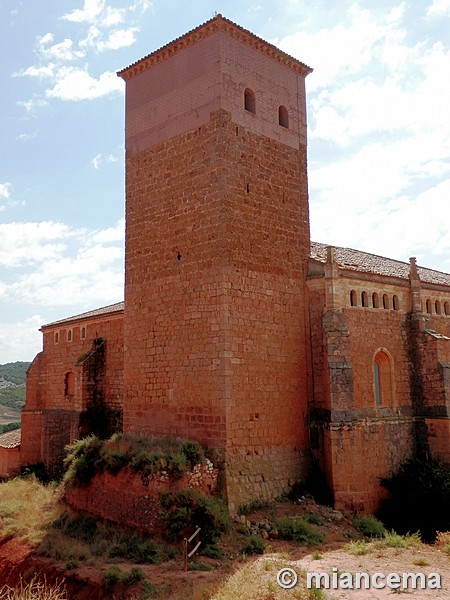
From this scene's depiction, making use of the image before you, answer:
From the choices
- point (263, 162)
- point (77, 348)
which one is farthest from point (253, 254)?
point (77, 348)

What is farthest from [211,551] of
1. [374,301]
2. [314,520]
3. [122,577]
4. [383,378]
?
[374,301]

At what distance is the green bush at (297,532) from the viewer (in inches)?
520

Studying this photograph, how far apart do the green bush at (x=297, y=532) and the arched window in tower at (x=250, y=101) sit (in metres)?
11.7

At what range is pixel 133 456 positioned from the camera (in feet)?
48.0

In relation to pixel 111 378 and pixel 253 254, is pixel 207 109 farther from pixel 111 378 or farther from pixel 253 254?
pixel 111 378

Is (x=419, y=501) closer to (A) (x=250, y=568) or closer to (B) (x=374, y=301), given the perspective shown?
(B) (x=374, y=301)

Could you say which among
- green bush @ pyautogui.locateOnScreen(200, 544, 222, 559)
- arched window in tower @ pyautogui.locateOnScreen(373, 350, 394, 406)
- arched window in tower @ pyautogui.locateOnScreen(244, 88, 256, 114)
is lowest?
green bush @ pyautogui.locateOnScreen(200, 544, 222, 559)

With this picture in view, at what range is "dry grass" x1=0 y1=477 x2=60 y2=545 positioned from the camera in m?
15.4

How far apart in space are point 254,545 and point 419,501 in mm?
6017

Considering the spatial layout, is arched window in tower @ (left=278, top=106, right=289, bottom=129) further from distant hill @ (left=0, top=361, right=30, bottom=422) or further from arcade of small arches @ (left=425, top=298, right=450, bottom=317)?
distant hill @ (left=0, top=361, right=30, bottom=422)

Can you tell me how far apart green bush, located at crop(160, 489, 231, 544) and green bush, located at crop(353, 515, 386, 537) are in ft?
12.4

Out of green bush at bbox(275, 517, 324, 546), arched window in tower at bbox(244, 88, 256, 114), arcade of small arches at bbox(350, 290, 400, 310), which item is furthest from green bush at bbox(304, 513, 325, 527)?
arched window in tower at bbox(244, 88, 256, 114)

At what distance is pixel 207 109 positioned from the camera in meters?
15.9

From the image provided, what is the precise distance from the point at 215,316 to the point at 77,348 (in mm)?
12298
